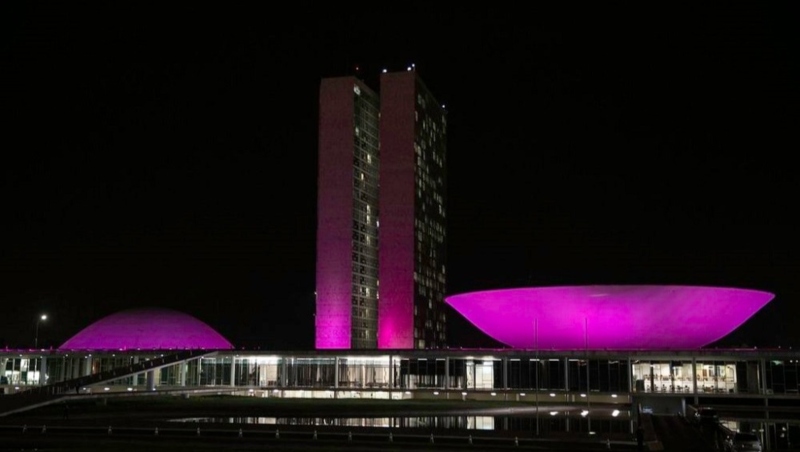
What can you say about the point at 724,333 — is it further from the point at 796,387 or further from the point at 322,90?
the point at 322,90

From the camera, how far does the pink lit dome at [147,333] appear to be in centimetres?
9506

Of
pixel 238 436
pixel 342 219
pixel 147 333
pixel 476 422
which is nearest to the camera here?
pixel 238 436

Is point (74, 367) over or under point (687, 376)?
over

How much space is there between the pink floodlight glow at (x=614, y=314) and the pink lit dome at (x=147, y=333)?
124 feet

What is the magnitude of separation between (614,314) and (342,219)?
46847 millimetres

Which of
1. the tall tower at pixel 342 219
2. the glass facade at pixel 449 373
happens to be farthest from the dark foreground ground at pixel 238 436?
the tall tower at pixel 342 219

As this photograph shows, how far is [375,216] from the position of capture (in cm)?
11488

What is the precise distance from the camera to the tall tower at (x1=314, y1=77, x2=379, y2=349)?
10394 cm

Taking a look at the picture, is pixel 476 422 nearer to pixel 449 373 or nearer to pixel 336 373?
pixel 449 373

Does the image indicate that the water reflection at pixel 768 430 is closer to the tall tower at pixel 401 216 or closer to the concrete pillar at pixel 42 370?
the tall tower at pixel 401 216

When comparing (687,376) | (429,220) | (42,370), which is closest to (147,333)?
(42,370)

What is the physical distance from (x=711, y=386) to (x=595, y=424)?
984 inches

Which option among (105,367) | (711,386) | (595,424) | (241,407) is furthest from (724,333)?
(105,367)

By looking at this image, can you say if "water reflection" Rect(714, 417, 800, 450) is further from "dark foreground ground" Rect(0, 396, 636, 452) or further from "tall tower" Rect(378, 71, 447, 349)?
"tall tower" Rect(378, 71, 447, 349)
